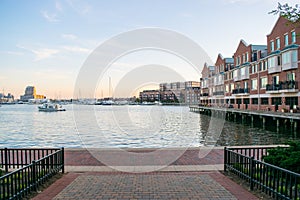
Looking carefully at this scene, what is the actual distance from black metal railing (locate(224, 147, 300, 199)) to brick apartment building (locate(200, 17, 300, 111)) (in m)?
23.9

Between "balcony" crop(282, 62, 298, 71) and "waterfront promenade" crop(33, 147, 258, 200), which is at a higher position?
"balcony" crop(282, 62, 298, 71)

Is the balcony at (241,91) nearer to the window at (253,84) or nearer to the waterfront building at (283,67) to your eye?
the window at (253,84)

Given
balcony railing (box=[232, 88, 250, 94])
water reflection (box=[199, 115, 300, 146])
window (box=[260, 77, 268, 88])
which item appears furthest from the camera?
balcony railing (box=[232, 88, 250, 94])

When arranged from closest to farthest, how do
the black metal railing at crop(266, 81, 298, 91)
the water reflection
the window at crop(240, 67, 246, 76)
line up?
1. the water reflection
2. the black metal railing at crop(266, 81, 298, 91)
3. the window at crop(240, 67, 246, 76)

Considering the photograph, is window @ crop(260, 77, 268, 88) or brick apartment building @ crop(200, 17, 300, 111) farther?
window @ crop(260, 77, 268, 88)

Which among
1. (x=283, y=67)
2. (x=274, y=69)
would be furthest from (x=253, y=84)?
(x=283, y=67)

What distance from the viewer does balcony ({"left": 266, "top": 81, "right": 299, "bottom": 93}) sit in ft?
128

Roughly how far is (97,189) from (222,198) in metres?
3.44

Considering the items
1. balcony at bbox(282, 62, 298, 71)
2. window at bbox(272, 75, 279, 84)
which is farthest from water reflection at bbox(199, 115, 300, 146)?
window at bbox(272, 75, 279, 84)

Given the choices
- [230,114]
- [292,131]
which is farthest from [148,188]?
[230,114]

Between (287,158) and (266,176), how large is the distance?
4.61 ft

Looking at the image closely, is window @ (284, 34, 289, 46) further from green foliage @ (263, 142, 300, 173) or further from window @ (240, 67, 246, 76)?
green foliage @ (263, 142, 300, 173)

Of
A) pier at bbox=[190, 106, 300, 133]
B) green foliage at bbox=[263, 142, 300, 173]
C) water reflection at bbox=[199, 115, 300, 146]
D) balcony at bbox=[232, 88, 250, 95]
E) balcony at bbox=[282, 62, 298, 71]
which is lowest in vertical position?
water reflection at bbox=[199, 115, 300, 146]

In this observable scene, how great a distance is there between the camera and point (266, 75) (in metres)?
48.2
